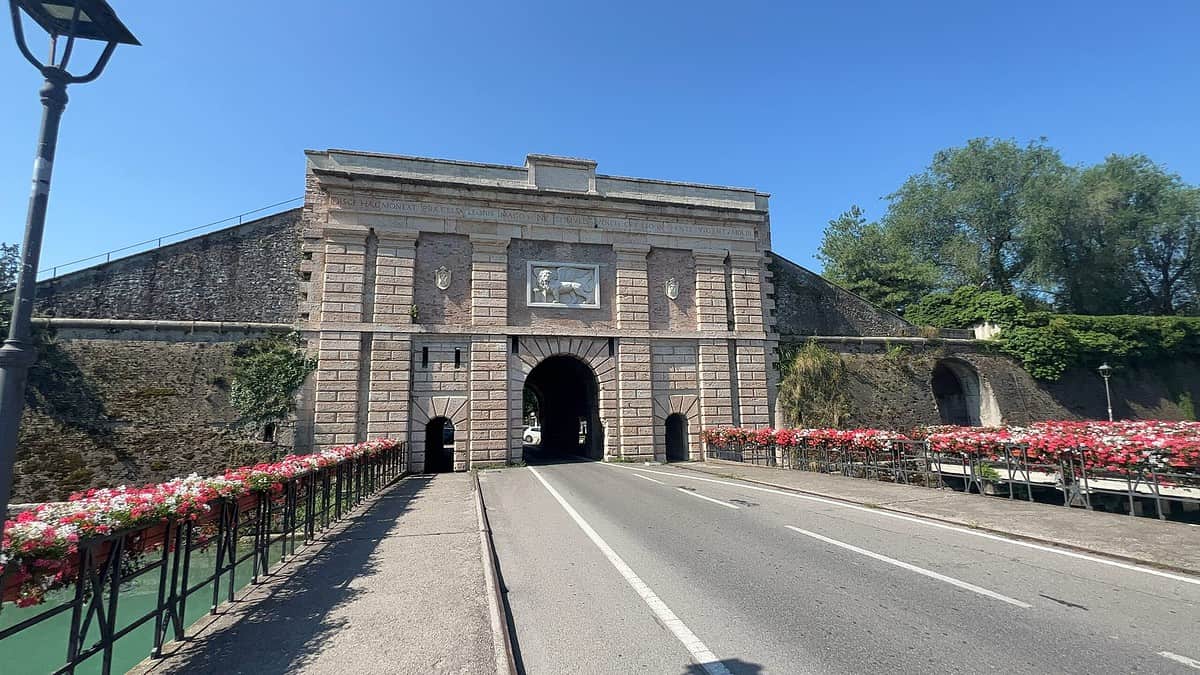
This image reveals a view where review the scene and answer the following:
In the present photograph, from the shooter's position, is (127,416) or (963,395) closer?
(127,416)

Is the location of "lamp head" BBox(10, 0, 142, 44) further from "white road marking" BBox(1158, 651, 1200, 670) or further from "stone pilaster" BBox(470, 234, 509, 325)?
"stone pilaster" BBox(470, 234, 509, 325)

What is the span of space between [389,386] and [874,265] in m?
32.1

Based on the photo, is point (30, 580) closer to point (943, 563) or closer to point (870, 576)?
point (870, 576)

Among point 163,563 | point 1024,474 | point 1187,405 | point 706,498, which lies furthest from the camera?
point 1187,405

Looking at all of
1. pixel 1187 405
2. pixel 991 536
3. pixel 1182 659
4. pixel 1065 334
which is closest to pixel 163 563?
pixel 1182 659

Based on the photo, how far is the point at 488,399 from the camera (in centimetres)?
1992

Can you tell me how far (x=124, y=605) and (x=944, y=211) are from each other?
48.7 m

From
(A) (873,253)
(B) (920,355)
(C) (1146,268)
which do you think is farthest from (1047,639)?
(C) (1146,268)

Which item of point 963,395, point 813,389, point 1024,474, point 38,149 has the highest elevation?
point 38,149

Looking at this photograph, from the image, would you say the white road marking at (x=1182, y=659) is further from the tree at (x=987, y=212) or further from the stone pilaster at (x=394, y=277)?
the tree at (x=987, y=212)

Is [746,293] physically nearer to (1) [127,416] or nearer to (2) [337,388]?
(2) [337,388]

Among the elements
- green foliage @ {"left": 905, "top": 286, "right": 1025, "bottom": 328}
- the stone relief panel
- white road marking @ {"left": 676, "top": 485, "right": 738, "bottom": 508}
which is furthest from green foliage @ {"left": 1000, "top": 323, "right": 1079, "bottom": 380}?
white road marking @ {"left": 676, "top": 485, "right": 738, "bottom": 508}

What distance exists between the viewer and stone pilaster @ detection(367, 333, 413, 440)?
18.7 metres

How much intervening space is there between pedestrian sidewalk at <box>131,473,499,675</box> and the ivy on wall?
2996 centimetres
